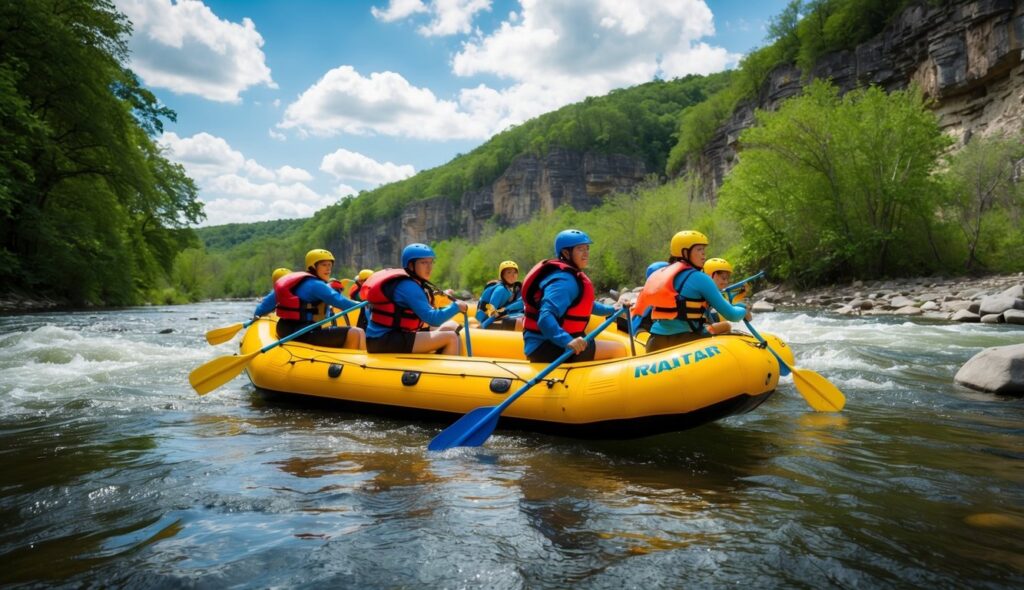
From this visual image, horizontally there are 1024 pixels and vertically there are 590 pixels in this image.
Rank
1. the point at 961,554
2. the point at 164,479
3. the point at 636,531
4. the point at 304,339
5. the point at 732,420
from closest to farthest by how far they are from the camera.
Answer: the point at 961,554 → the point at 636,531 → the point at 164,479 → the point at 732,420 → the point at 304,339

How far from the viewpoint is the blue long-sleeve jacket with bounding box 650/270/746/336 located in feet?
14.5

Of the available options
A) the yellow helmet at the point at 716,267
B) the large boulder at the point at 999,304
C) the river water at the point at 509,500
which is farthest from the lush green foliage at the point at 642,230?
the river water at the point at 509,500

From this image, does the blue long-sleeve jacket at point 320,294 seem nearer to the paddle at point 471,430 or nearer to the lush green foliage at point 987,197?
the paddle at point 471,430

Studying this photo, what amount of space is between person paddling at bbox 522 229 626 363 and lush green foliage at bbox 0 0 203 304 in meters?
14.9

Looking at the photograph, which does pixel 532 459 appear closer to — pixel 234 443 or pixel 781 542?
pixel 781 542

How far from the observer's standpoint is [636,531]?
2758 mm

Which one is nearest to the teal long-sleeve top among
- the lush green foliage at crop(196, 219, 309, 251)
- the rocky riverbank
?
the rocky riverbank

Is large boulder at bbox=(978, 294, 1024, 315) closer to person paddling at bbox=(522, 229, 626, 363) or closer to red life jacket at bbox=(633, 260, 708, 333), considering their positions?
red life jacket at bbox=(633, 260, 708, 333)

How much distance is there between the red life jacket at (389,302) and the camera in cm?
561

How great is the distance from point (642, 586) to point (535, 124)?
92948 millimetres

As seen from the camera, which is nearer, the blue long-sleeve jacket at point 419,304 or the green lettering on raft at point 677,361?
the green lettering on raft at point 677,361

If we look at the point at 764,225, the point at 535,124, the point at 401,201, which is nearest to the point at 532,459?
the point at 764,225

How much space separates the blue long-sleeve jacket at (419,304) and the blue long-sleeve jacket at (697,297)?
1.87m

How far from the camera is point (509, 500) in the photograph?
3209mm
